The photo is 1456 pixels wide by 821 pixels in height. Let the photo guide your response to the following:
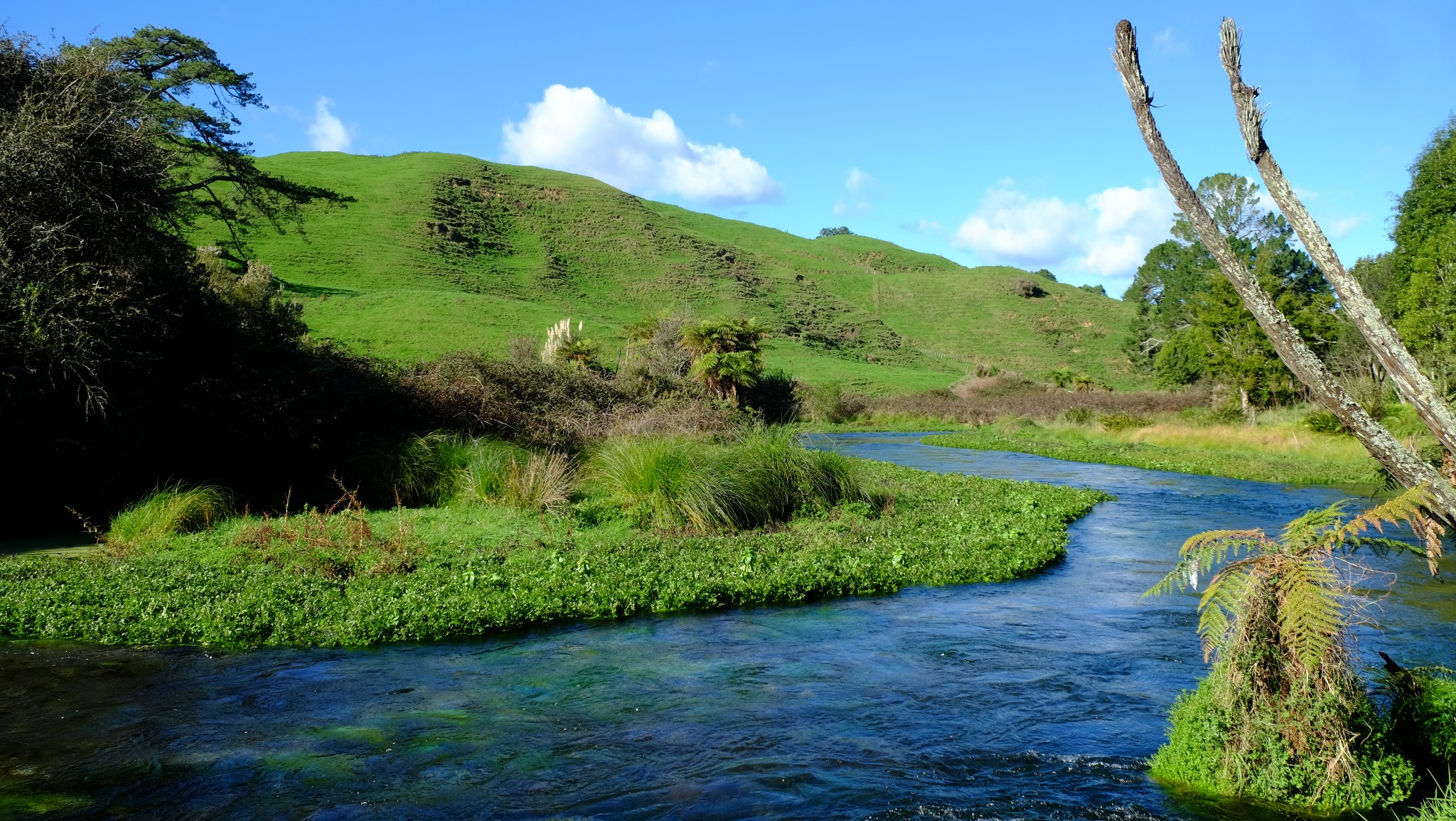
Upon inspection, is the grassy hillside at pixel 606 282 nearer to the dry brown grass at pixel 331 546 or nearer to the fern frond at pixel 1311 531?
the dry brown grass at pixel 331 546

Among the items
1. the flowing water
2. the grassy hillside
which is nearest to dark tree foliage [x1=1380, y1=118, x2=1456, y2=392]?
the flowing water

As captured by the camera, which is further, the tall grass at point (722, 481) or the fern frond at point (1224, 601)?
the tall grass at point (722, 481)

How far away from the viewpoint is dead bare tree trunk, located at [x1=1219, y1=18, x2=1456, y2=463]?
4.06 meters

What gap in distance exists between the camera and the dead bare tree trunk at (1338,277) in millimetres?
4062

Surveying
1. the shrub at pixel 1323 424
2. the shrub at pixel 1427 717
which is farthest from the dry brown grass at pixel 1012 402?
the shrub at pixel 1427 717

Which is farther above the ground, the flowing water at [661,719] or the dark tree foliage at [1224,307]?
the dark tree foliage at [1224,307]

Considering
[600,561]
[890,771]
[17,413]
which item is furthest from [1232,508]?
[17,413]

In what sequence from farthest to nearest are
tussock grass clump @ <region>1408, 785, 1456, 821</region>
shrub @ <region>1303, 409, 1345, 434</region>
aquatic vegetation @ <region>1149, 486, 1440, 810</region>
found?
1. shrub @ <region>1303, 409, 1345, 434</region>
2. aquatic vegetation @ <region>1149, 486, 1440, 810</region>
3. tussock grass clump @ <region>1408, 785, 1456, 821</region>

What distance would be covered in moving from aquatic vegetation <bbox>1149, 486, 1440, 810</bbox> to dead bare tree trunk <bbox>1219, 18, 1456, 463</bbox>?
0.92 metres

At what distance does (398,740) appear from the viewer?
6543mm

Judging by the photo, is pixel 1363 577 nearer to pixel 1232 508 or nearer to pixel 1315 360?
pixel 1315 360

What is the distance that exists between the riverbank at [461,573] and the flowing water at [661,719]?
41cm

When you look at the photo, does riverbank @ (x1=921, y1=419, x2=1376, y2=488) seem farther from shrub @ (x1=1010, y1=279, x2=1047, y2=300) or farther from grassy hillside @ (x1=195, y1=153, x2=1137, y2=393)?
shrub @ (x1=1010, y1=279, x2=1047, y2=300)

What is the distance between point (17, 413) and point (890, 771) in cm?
1347
